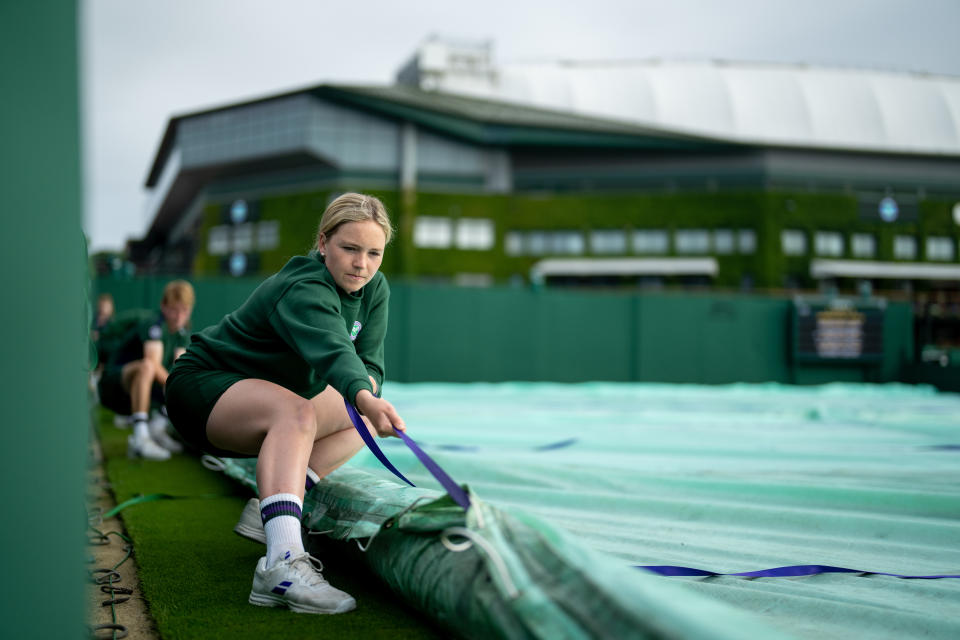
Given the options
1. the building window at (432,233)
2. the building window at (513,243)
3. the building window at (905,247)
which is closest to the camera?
the building window at (432,233)

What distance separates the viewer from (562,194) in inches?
1423

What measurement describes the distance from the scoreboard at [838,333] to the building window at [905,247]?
24932 mm

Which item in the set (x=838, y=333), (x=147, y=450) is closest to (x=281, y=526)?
(x=147, y=450)

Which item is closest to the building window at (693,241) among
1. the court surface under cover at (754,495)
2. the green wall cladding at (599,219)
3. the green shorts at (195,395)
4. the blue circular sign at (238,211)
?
the green wall cladding at (599,219)

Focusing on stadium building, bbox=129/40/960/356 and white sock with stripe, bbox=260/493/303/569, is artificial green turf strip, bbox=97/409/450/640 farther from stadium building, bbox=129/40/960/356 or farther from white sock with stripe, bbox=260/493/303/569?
stadium building, bbox=129/40/960/356

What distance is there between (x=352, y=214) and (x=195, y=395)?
30.2 inches

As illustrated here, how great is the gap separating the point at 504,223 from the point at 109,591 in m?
33.8

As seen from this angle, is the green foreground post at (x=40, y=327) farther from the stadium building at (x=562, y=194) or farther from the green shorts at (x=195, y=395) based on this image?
the stadium building at (x=562, y=194)

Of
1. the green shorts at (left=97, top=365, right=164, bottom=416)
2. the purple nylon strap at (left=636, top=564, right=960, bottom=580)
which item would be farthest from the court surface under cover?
the green shorts at (left=97, top=365, right=164, bottom=416)

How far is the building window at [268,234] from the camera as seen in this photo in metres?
36.1

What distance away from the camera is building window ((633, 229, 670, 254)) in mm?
35875

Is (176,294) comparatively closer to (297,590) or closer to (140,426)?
(140,426)

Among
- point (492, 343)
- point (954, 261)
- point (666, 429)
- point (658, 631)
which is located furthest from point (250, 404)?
point (954, 261)

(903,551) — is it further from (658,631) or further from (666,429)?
(666,429)
